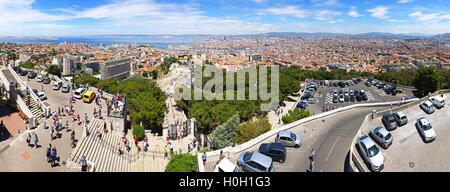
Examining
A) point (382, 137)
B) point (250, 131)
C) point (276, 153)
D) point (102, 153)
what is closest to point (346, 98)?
point (382, 137)

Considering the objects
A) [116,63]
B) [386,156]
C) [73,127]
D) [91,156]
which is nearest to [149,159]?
[91,156]

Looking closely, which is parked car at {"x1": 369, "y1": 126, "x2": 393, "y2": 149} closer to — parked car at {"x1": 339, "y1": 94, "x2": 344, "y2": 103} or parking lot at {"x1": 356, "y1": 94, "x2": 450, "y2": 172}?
parking lot at {"x1": 356, "y1": 94, "x2": 450, "y2": 172}

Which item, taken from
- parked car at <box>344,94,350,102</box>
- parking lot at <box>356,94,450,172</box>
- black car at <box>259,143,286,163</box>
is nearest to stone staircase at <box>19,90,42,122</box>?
black car at <box>259,143,286,163</box>

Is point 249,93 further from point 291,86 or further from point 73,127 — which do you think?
point 73,127

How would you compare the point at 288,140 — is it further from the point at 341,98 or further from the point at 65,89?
the point at 65,89

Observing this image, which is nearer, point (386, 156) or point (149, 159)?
point (386, 156)
